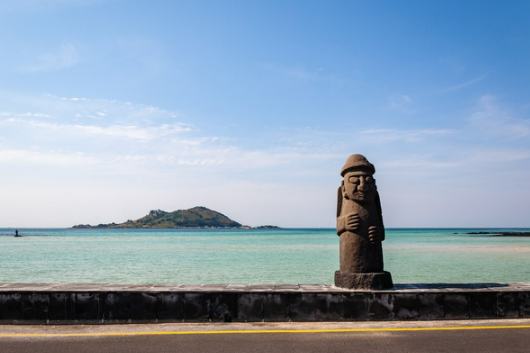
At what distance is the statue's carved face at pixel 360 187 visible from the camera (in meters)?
9.22

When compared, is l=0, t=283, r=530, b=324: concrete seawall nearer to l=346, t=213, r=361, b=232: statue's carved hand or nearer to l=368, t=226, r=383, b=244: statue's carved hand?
l=368, t=226, r=383, b=244: statue's carved hand

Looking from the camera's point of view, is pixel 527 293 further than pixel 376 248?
No

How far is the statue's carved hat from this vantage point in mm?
9398

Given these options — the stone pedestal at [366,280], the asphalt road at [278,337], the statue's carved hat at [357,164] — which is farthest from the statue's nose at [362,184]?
the asphalt road at [278,337]

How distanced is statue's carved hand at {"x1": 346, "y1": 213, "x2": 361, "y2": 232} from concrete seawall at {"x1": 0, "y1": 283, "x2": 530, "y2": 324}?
127 centimetres

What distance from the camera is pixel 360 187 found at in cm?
923

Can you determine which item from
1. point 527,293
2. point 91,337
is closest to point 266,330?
point 91,337

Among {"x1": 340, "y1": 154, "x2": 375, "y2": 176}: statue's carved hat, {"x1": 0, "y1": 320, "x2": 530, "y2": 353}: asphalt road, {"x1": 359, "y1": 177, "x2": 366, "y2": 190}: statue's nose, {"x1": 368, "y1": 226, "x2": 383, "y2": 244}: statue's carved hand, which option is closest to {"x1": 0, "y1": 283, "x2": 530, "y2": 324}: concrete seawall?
{"x1": 0, "y1": 320, "x2": 530, "y2": 353}: asphalt road

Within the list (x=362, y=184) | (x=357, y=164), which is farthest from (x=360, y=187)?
(x=357, y=164)

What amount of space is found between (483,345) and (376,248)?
8.94 feet

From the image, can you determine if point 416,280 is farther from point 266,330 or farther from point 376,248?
point 266,330

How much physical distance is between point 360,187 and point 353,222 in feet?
2.31

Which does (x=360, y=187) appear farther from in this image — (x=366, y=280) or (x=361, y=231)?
(x=366, y=280)

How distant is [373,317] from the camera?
27.2ft
